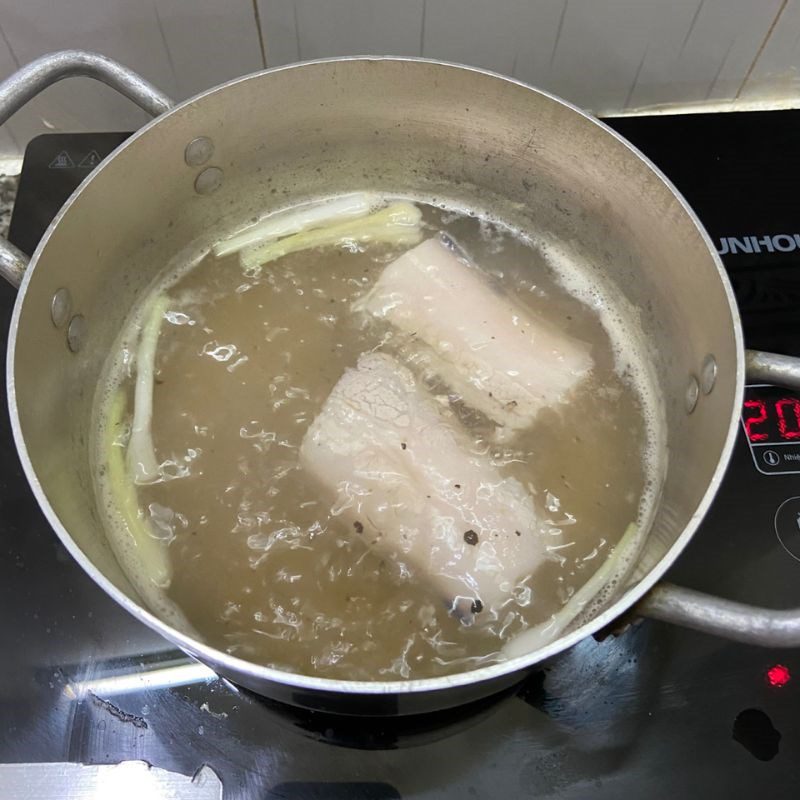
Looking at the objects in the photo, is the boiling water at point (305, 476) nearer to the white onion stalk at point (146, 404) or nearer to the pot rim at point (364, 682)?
the white onion stalk at point (146, 404)

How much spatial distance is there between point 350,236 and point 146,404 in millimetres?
373

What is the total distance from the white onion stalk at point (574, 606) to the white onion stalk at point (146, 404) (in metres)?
0.46

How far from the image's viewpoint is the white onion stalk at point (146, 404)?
3.04ft

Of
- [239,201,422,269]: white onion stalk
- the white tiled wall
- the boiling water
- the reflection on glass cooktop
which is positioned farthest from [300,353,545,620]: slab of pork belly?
the white tiled wall

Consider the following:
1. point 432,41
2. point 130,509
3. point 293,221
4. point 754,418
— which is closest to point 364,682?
point 130,509

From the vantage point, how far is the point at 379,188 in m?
1.17

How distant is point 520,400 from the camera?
3.13 ft

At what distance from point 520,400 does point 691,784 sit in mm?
450

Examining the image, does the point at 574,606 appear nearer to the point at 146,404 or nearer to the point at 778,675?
the point at 778,675

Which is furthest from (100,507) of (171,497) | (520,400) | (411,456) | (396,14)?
(396,14)

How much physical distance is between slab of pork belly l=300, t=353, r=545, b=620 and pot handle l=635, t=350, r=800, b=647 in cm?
22

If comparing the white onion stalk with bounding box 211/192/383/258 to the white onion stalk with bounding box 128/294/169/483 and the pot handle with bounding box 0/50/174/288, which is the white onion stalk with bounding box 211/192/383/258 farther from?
the pot handle with bounding box 0/50/174/288

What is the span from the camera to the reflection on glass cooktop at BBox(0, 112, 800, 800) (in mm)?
782

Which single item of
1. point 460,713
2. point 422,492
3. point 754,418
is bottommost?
point 460,713
